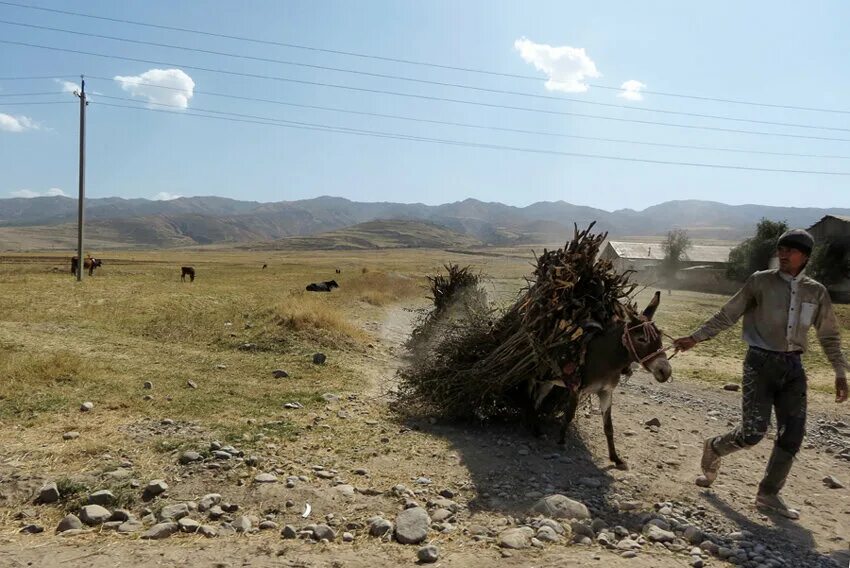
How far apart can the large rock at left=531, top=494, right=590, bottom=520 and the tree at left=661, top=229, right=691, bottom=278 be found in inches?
2412

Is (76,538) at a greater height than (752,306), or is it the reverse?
(752,306)

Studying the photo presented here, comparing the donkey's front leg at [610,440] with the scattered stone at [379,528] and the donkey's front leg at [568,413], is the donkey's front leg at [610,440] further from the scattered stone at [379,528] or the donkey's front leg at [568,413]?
the scattered stone at [379,528]

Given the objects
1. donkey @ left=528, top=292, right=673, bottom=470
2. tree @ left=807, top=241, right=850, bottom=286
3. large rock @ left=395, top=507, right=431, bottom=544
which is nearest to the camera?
large rock @ left=395, top=507, right=431, bottom=544

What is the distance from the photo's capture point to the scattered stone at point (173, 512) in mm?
4805

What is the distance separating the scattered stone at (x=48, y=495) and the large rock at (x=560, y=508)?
4325 millimetres

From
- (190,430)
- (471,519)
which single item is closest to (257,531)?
(471,519)

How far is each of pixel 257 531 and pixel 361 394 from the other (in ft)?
15.3

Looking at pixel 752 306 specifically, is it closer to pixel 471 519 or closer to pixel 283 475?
pixel 471 519

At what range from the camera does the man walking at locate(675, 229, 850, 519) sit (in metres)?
5.25

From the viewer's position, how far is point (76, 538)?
4.45 metres

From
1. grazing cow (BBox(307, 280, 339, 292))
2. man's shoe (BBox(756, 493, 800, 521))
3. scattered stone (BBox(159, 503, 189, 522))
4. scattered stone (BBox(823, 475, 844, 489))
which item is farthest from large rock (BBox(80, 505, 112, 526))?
grazing cow (BBox(307, 280, 339, 292))

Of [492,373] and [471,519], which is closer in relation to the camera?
[471,519]

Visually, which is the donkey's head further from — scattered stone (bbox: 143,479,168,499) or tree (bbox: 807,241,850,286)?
tree (bbox: 807,241,850,286)

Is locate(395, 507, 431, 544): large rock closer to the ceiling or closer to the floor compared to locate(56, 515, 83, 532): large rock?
closer to the ceiling
